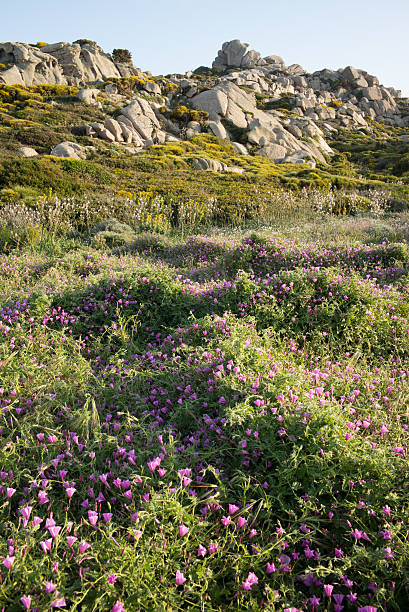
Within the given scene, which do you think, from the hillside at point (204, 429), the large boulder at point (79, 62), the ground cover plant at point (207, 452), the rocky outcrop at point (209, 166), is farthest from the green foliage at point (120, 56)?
the ground cover plant at point (207, 452)

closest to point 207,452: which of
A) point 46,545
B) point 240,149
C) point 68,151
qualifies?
point 46,545

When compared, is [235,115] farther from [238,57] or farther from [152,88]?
[238,57]

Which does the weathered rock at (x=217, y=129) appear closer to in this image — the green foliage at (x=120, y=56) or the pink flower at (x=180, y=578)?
the green foliage at (x=120, y=56)

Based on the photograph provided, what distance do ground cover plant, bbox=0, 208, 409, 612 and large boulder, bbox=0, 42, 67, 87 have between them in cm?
5721

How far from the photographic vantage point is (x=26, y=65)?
50.2 m

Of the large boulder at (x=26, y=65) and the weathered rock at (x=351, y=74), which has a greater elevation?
the weathered rock at (x=351, y=74)

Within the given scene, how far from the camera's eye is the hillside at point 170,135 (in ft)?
66.0

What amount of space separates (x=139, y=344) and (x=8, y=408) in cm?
169

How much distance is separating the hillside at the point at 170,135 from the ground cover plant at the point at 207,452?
1017 cm

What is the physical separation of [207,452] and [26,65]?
64.2m

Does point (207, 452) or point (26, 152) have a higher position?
point (26, 152)

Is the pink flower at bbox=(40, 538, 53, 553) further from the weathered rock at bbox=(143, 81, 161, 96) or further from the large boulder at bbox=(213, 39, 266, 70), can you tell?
the large boulder at bbox=(213, 39, 266, 70)

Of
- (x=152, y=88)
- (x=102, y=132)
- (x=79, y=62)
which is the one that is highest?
(x=79, y=62)

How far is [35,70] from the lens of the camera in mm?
51250
